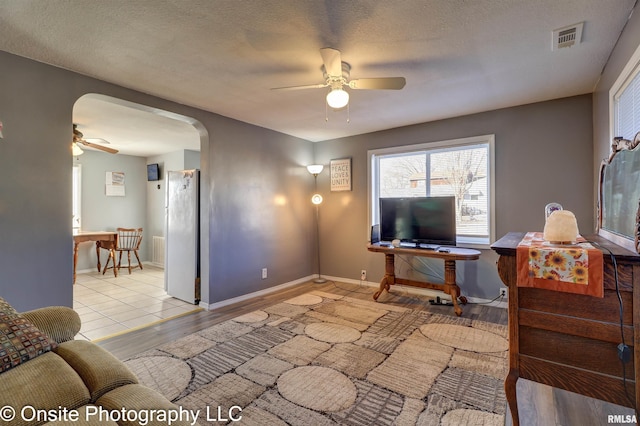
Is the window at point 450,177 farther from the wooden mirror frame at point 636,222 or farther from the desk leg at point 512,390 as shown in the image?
the desk leg at point 512,390

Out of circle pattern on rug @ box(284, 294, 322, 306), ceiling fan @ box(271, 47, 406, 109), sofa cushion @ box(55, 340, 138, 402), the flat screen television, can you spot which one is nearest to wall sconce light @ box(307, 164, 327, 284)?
circle pattern on rug @ box(284, 294, 322, 306)

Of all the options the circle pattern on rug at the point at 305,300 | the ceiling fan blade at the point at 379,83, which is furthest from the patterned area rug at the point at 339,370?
the ceiling fan blade at the point at 379,83

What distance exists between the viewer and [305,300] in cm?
395

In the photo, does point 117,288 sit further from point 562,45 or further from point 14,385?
point 562,45

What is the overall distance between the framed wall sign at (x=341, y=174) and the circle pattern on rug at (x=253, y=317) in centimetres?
235

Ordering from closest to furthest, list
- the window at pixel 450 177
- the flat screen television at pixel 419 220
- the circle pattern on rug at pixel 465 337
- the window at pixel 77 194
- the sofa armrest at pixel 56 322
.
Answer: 1. the sofa armrest at pixel 56 322
2. the circle pattern on rug at pixel 465 337
3. the flat screen television at pixel 419 220
4. the window at pixel 450 177
5. the window at pixel 77 194

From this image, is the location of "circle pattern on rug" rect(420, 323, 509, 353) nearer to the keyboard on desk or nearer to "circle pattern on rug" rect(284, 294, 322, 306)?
the keyboard on desk

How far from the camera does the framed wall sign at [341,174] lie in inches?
188

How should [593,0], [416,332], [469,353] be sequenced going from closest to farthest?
[593,0]
[469,353]
[416,332]

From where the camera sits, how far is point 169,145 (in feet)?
18.5

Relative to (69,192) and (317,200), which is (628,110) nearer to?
(317,200)

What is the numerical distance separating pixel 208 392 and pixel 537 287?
6.60 ft

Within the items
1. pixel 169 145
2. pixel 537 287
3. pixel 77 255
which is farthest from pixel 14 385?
pixel 77 255

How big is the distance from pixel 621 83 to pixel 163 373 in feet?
12.7
